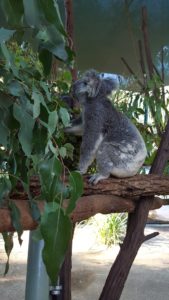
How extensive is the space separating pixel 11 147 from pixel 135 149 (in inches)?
48.9

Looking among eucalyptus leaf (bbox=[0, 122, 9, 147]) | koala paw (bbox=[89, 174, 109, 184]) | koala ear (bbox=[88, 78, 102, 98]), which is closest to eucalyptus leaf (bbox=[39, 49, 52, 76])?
eucalyptus leaf (bbox=[0, 122, 9, 147])

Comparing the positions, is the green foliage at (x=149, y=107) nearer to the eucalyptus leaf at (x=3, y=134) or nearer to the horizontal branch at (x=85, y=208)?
the horizontal branch at (x=85, y=208)

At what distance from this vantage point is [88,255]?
4.58 metres

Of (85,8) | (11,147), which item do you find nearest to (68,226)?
(11,147)

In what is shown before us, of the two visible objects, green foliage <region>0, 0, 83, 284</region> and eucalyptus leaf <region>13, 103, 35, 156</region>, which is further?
eucalyptus leaf <region>13, 103, 35, 156</region>

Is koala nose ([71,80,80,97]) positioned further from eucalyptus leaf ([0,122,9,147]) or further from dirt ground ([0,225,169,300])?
dirt ground ([0,225,169,300])

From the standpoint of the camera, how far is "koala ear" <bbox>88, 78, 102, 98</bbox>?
2.14 meters

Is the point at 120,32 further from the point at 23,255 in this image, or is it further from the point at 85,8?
the point at 23,255

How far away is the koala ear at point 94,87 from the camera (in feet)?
7.01

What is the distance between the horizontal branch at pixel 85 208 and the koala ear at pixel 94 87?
1.79ft

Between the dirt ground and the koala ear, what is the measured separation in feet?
6.04

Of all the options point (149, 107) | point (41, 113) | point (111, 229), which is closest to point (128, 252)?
point (149, 107)

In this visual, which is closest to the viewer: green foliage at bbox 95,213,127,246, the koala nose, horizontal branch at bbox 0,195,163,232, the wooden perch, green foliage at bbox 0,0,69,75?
green foliage at bbox 0,0,69,75

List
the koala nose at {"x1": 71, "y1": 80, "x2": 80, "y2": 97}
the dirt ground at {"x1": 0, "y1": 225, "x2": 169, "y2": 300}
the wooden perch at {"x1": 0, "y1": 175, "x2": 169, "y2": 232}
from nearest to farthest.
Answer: the wooden perch at {"x1": 0, "y1": 175, "x2": 169, "y2": 232} < the koala nose at {"x1": 71, "y1": 80, "x2": 80, "y2": 97} < the dirt ground at {"x1": 0, "y1": 225, "x2": 169, "y2": 300}
